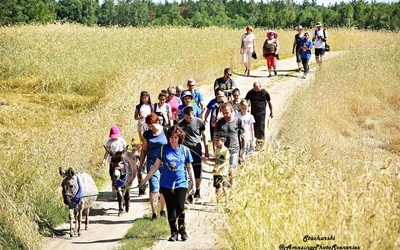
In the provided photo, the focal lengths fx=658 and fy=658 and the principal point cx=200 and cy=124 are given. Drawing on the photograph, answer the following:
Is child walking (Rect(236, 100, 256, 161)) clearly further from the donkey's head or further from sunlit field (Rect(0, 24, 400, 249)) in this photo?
the donkey's head

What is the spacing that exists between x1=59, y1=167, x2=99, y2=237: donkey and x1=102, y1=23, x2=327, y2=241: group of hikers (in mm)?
805

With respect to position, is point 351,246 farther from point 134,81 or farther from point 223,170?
point 134,81

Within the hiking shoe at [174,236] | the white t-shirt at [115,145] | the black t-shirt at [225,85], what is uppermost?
the black t-shirt at [225,85]

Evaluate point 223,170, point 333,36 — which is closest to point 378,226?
point 223,170

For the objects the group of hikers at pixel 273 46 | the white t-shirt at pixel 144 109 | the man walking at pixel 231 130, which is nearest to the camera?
the man walking at pixel 231 130

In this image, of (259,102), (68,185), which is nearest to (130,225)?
(68,185)

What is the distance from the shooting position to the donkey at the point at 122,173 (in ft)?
36.0

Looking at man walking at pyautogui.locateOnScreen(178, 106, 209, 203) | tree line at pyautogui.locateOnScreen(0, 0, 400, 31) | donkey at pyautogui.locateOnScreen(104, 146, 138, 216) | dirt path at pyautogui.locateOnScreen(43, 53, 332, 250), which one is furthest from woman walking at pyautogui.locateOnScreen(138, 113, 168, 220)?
tree line at pyautogui.locateOnScreen(0, 0, 400, 31)

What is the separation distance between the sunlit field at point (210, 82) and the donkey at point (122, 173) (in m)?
1.11

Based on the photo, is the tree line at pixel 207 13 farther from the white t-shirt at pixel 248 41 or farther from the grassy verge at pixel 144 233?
the grassy verge at pixel 144 233

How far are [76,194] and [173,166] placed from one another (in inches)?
77.5

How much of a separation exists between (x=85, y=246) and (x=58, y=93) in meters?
12.4

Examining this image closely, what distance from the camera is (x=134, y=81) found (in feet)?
60.7

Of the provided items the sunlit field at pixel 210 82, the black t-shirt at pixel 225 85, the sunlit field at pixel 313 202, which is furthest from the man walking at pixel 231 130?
the black t-shirt at pixel 225 85
